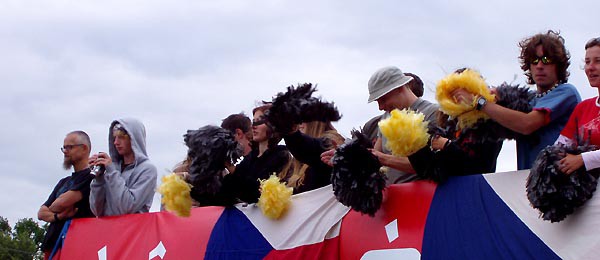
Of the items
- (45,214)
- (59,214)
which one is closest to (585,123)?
(59,214)

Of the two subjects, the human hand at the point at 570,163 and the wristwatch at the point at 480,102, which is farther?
the wristwatch at the point at 480,102

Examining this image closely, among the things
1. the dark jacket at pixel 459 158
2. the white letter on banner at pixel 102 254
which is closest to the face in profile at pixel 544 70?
the dark jacket at pixel 459 158

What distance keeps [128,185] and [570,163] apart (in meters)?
4.06

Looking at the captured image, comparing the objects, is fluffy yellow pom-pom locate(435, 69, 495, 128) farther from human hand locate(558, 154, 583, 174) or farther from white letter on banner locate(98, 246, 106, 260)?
white letter on banner locate(98, 246, 106, 260)

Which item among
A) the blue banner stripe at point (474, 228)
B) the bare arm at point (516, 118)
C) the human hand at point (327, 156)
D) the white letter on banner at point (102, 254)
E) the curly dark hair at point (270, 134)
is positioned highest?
the curly dark hair at point (270, 134)

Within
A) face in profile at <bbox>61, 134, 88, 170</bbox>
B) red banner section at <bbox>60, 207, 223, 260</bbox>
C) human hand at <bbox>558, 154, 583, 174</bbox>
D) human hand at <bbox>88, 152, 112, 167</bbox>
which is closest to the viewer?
human hand at <bbox>558, 154, 583, 174</bbox>

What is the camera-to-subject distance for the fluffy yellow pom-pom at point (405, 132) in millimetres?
4266

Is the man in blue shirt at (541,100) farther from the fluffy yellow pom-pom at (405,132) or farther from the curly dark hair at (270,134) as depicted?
the curly dark hair at (270,134)

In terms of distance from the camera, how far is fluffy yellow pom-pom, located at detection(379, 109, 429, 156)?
427 centimetres

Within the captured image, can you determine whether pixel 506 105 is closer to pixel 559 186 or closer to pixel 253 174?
pixel 559 186

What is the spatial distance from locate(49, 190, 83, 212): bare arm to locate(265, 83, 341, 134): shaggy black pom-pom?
2.80 meters

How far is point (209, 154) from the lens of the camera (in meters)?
5.54

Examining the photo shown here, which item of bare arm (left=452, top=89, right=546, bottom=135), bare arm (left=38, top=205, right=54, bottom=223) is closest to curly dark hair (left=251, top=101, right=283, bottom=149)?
bare arm (left=452, top=89, right=546, bottom=135)

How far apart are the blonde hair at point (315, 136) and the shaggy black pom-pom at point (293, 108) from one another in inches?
16.3
